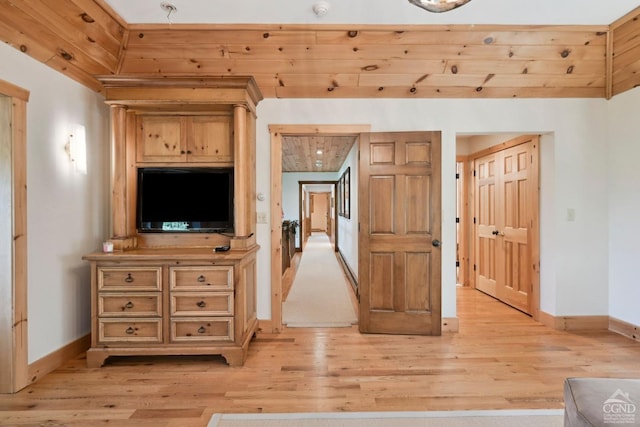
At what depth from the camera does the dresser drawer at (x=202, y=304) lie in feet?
8.30

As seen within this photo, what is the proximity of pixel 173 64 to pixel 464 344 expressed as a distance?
3.82 metres

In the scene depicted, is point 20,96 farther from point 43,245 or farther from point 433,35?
point 433,35

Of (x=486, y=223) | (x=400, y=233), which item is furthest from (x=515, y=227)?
(x=400, y=233)

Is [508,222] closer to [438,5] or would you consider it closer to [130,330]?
[438,5]

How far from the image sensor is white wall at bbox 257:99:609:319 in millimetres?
3281

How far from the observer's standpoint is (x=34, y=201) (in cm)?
234

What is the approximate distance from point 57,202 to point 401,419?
9.88ft

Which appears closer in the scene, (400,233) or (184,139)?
(184,139)

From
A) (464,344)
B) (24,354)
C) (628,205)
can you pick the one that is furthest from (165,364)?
(628,205)

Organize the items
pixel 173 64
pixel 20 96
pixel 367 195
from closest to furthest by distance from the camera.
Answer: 1. pixel 20 96
2. pixel 173 64
3. pixel 367 195

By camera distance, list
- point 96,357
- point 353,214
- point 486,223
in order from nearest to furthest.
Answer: point 96,357
point 486,223
point 353,214

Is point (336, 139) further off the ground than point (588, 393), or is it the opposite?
point (336, 139)

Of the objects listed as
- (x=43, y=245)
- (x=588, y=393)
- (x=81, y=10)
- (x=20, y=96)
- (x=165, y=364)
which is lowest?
(x=165, y=364)

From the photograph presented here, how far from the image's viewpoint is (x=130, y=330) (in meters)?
2.53
